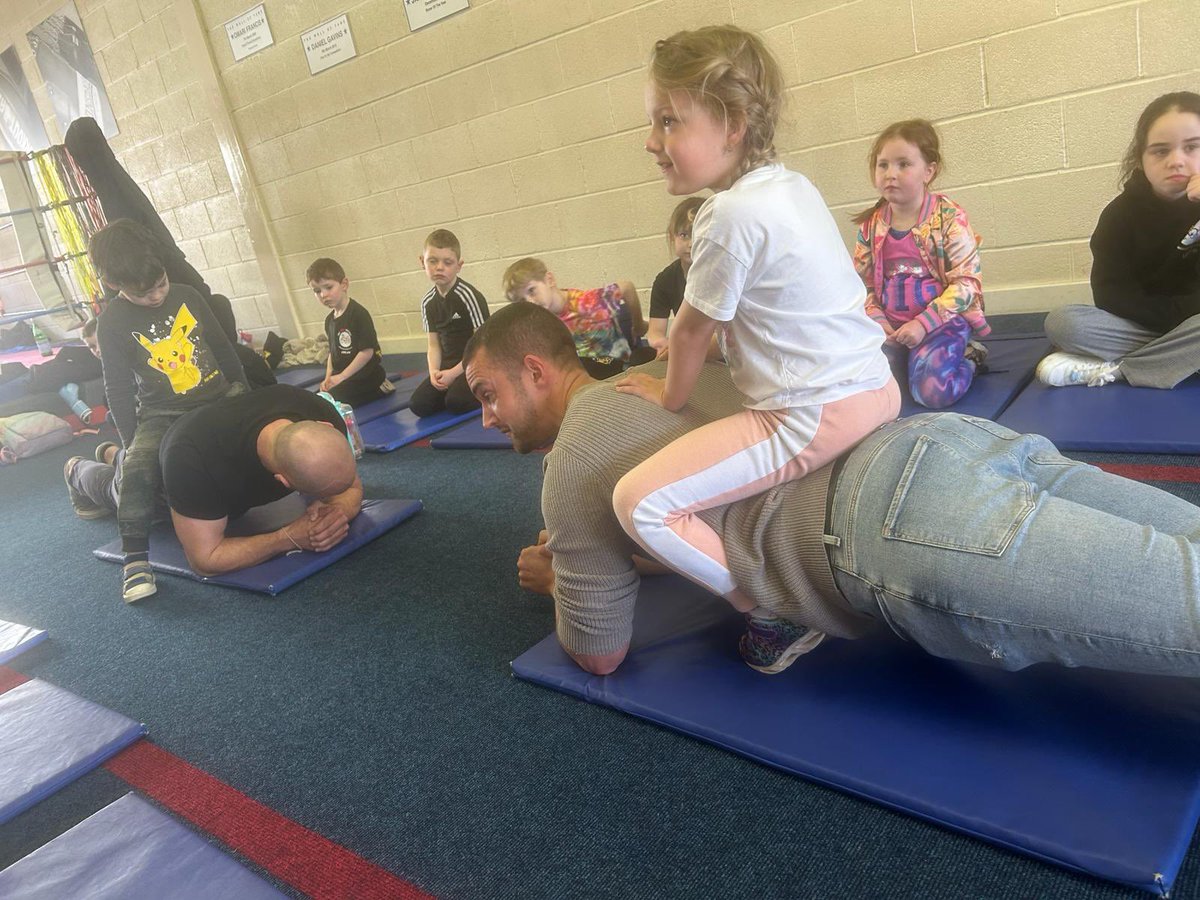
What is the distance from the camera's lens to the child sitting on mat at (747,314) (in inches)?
58.1

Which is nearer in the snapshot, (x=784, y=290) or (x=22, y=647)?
(x=784, y=290)

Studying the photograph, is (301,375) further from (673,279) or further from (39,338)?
(39,338)

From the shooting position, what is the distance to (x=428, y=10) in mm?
4824

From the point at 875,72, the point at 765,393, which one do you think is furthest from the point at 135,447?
the point at 875,72

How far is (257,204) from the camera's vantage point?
6.61m

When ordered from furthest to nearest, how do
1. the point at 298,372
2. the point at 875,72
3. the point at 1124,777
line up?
the point at 298,372 < the point at 875,72 < the point at 1124,777

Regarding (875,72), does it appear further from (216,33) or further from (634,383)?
(216,33)

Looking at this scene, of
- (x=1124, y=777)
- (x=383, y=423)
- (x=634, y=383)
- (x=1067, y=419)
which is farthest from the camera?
(x=383, y=423)

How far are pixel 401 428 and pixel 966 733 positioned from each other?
10.8 feet

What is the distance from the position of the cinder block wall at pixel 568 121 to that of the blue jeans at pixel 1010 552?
37.0 inches

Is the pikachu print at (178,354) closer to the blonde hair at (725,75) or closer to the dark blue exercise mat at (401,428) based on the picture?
the dark blue exercise mat at (401,428)

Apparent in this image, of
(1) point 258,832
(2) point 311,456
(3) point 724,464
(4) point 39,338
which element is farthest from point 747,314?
(4) point 39,338

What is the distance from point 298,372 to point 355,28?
2.40m

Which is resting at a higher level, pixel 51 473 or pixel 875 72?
pixel 875 72
